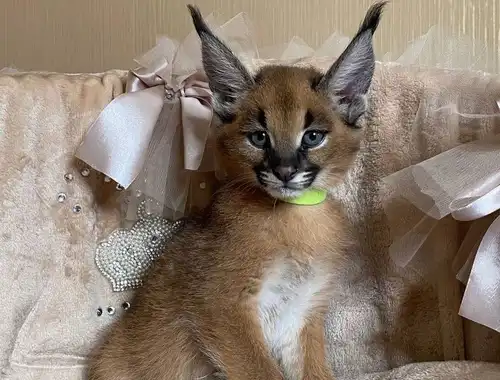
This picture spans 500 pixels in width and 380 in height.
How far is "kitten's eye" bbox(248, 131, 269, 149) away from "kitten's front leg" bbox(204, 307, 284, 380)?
0.82 ft

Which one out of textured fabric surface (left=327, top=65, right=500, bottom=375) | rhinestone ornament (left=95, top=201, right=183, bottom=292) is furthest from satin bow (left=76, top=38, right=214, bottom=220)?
textured fabric surface (left=327, top=65, right=500, bottom=375)

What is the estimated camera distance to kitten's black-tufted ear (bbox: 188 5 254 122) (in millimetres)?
1052

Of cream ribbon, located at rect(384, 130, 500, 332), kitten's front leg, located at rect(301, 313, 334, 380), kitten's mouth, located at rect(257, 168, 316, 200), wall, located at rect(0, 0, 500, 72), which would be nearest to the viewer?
cream ribbon, located at rect(384, 130, 500, 332)

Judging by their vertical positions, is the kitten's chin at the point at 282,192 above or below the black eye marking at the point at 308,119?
below

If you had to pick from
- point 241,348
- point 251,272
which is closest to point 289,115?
point 251,272

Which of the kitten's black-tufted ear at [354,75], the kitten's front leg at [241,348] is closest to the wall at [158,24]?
the kitten's black-tufted ear at [354,75]

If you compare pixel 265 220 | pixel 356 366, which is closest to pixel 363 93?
pixel 265 220

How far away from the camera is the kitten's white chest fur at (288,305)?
1.07 meters

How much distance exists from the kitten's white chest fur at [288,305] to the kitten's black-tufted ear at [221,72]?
0.27 meters

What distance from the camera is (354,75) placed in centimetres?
108

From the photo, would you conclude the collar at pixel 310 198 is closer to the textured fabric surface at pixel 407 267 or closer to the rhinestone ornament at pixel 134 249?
the textured fabric surface at pixel 407 267

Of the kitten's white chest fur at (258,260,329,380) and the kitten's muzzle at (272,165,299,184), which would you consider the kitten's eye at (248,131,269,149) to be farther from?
the kitten's white chest fur at (258,260,329,380)

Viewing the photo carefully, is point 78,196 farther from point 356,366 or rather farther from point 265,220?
point 356,366

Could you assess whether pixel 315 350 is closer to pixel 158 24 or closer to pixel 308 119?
pixel 308 119
